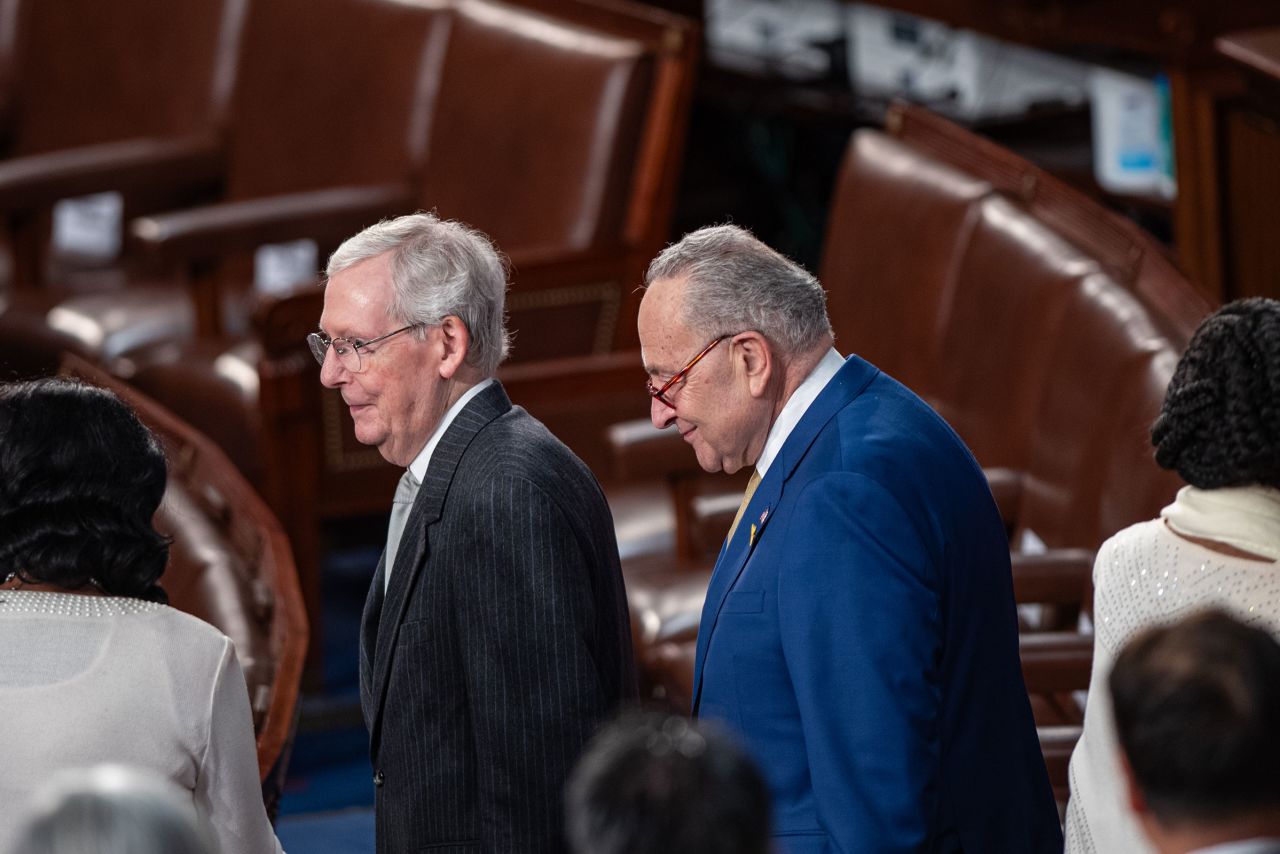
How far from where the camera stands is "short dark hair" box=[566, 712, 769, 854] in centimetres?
100

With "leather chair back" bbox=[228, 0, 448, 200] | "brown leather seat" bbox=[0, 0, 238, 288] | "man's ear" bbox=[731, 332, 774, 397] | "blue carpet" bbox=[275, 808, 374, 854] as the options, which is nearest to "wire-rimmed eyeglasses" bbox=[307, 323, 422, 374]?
"man's ear" bbox=[731, 332, 774, 397]

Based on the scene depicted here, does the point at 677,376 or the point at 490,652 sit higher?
the point at 677,376

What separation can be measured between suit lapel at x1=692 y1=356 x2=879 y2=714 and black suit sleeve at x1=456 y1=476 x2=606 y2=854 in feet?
0.49

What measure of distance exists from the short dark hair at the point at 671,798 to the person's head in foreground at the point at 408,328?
122cm

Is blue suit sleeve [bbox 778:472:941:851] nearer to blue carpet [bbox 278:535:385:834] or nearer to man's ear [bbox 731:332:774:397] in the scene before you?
man's ear [bbox 731:332:774:397]

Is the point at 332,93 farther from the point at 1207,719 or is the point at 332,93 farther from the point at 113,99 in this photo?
the point at 1207,719

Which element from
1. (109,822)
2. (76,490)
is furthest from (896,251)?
(109,822)

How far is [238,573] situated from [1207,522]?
64.3 inches

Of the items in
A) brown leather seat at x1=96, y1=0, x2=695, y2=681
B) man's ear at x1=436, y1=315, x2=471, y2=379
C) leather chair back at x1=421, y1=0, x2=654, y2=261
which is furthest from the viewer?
leather chair back at x1=421, y1=0, x2=654, y2=261

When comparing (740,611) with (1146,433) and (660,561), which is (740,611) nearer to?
(1146,433)

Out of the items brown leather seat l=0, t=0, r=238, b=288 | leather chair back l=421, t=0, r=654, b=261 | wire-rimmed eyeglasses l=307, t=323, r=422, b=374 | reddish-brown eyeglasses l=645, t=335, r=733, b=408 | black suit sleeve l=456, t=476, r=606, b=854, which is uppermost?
reddish-brown eyeglasses l=645, t=335, r=733, b=408

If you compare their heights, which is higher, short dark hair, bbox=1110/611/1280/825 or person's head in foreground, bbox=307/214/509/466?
short dark hair, bbox=1110/611/1280/825

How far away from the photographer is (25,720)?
1.83 meters

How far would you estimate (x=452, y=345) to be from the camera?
2227 mm
